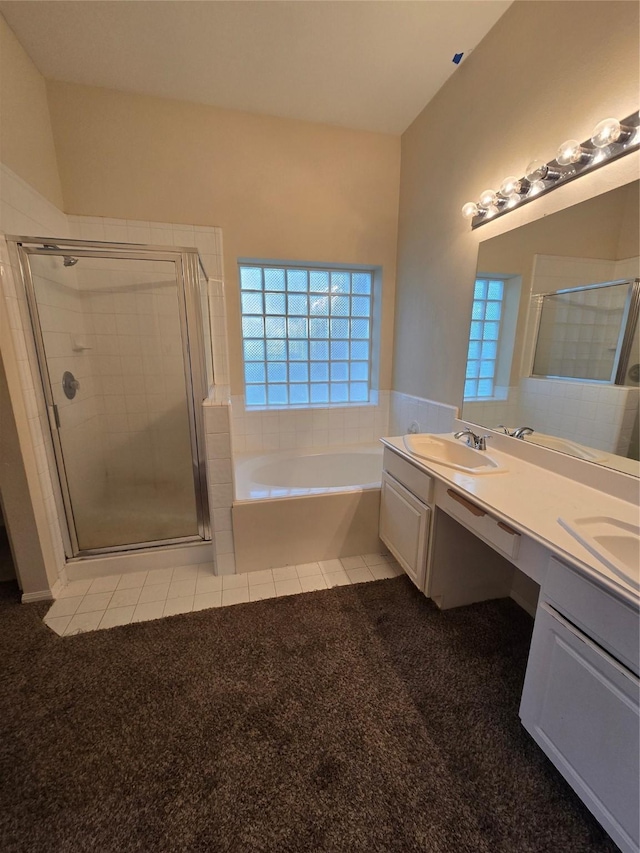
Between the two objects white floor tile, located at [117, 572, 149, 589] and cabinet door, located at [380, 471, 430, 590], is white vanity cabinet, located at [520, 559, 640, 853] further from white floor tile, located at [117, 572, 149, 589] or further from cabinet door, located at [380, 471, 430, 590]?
white floor tile, located at [117, 572, 149, 589]

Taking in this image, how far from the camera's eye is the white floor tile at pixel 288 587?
1.89 m

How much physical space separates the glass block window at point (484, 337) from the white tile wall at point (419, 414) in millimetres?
241

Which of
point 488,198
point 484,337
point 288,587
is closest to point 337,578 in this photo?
point 288,587

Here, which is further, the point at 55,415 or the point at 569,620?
the point at 55,415

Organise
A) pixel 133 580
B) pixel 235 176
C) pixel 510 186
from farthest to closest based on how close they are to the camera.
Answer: pixel 235 176 < pixel 133 580 < pixel 510 186

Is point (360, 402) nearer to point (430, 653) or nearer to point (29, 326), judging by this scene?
point (430, 653)

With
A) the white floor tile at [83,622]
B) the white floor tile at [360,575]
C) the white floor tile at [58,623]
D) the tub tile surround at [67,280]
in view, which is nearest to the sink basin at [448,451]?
the white floor tile at [360,575]

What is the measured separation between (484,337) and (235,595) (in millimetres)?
1997

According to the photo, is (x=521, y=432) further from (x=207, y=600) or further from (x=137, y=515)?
(x=137, y=515)

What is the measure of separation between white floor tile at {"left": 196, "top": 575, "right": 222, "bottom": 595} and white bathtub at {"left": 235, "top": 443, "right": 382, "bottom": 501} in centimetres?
76

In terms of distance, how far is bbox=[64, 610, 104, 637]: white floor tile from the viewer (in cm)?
164

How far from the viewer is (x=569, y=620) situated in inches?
36.7

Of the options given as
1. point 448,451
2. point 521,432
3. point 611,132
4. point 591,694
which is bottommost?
point 591,694

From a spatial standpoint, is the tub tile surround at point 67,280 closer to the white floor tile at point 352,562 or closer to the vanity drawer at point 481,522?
the white floor tile at point 352,562
